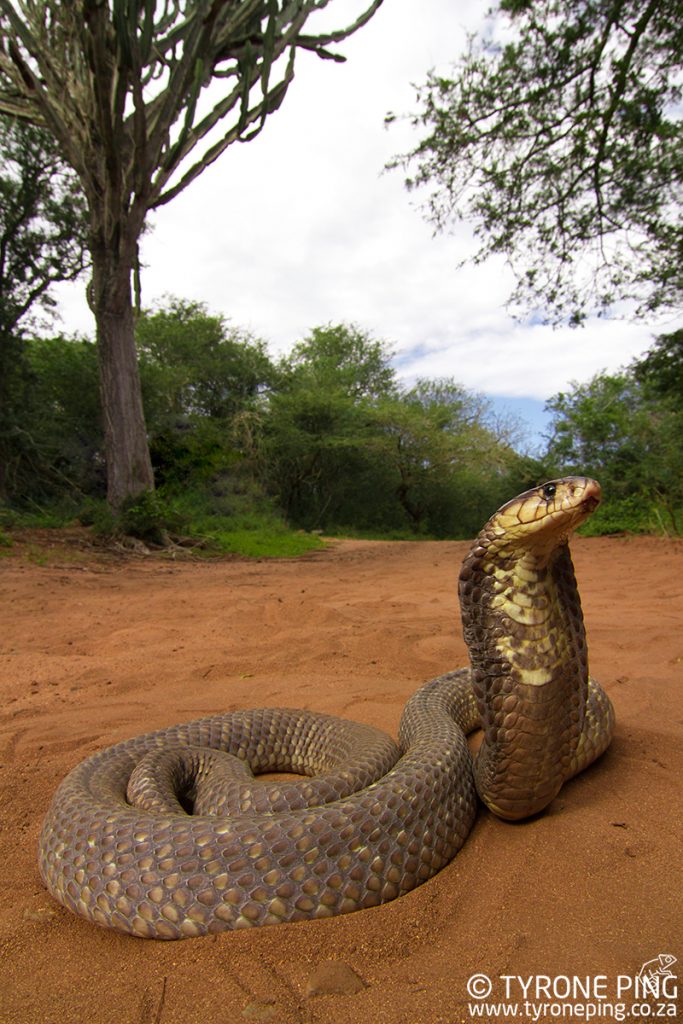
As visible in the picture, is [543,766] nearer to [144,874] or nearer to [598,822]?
[598,822]

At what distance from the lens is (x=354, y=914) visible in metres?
1.60

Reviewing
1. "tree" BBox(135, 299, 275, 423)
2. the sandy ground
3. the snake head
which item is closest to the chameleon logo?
the sandy ground

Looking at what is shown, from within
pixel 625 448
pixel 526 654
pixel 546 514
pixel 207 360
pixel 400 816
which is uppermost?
pixel 207 360

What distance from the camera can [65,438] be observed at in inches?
575

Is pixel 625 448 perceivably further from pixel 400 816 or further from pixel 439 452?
pixel 400 816

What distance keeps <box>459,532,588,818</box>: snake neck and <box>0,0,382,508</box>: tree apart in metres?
10.2

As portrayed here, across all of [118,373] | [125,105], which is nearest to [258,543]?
[118,373]

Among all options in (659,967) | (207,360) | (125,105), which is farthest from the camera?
(207,360)

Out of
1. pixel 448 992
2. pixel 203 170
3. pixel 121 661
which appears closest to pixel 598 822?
pixel 448 992

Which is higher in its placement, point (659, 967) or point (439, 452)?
point (439, 452)

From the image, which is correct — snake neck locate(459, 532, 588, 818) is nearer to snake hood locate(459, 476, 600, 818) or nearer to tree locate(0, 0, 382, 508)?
snake hood locate(459, 476, 600, 818)

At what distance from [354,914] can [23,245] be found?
16.1 metres

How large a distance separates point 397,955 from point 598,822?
810mm

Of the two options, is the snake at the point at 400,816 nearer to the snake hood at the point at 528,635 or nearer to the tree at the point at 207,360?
the snake hood at the point at 528,635
